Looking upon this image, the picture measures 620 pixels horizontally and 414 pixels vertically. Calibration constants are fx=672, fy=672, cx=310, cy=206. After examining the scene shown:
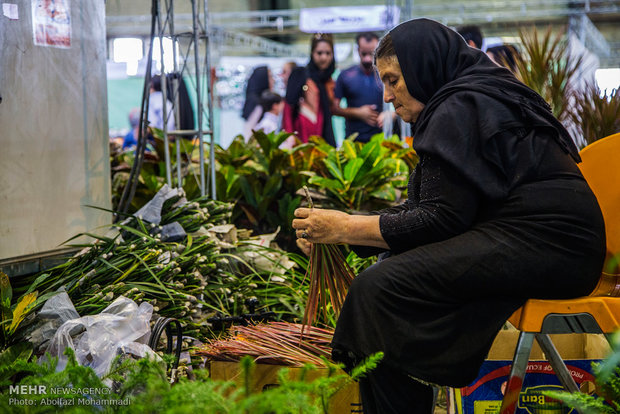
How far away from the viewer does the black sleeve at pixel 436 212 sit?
1620mm

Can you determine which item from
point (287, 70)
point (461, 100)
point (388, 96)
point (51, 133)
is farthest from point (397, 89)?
point (287, 70)

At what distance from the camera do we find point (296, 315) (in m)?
2.92

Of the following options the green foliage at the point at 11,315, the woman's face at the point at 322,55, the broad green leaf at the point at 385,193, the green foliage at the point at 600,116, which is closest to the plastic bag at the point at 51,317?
the green foliage at the point at 11,315

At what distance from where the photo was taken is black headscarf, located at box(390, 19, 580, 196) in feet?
5.32

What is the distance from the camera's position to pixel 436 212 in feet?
5.37

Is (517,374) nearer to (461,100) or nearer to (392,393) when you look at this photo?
(392,393)

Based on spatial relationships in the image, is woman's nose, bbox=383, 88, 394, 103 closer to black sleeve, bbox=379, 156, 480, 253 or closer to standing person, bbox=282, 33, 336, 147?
black sleeve, bbox=379, 156, 480, 253

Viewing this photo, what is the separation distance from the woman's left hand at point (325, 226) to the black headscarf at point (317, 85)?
15.4 feet

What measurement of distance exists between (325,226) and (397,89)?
439mm

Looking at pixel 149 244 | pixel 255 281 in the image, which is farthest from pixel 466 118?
pixel 255 281

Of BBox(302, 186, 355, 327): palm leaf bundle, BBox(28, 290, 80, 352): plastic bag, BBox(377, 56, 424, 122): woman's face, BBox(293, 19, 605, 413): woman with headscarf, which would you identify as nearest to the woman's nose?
BBox(377, 56, 424, 122): woman's face

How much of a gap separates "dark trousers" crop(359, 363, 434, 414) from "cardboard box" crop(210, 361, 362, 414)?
0.29 metres

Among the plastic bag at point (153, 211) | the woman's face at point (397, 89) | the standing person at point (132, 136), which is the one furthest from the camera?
the standing person at point (132, 136)

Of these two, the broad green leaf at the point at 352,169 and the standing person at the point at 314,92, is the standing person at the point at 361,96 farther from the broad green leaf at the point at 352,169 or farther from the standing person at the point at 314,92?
the broad green leaf at the point at 352,169
